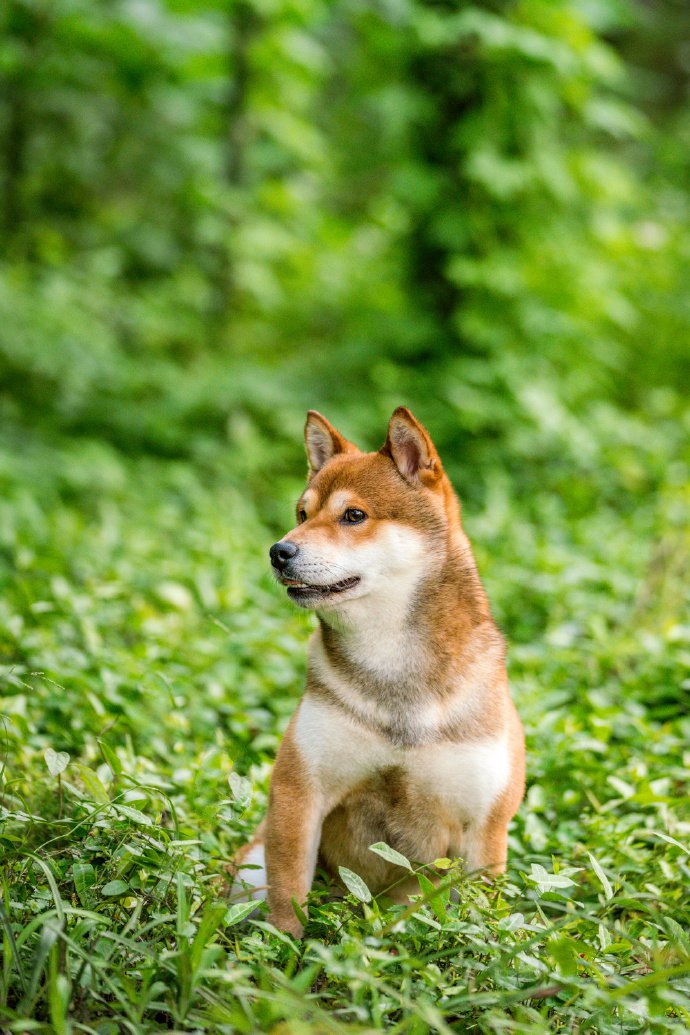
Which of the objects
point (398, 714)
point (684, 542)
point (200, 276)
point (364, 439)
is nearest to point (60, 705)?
point (398, 714)

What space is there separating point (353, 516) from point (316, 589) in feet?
0.86

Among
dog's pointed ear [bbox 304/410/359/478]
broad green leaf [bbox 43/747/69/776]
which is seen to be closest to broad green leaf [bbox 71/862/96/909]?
broad green leaf [bbox 43/747/69/776]

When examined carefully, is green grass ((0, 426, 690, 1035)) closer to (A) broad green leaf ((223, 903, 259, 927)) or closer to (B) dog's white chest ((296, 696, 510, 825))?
(A) broad green leaf ((223, 903, 259, 927))

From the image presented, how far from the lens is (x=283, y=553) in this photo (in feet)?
9.25

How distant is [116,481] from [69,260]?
137 inches

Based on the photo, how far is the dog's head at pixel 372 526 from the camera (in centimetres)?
281

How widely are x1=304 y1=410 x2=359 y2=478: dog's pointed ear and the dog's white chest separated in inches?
36.3

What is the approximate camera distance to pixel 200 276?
9102 millimetres

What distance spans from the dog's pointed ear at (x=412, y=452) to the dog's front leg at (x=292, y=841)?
891 mm

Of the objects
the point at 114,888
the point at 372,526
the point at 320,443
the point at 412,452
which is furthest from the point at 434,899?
the point at 320,443

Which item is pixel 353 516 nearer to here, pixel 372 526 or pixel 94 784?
pixel 372 526

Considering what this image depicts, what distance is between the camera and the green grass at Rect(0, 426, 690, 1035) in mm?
2238

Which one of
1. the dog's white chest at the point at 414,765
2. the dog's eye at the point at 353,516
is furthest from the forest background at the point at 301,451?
the dog's eye at the point at 353,516

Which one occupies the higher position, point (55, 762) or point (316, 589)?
point (316, 589)
